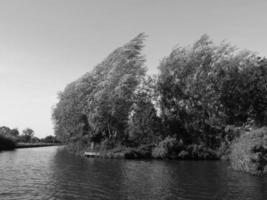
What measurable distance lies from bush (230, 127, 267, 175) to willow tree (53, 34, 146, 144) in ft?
92.6

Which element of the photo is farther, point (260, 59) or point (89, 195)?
point (260, 59)

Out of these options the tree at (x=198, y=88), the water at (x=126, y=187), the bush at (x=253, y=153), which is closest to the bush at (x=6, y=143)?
the tree at (x=198, y=88)

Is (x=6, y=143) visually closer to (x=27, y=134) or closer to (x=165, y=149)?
(x=165, y=149)

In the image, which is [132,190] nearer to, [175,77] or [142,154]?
[142,154]

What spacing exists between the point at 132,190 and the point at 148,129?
3322cm

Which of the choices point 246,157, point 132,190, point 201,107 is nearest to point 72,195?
point 132,190

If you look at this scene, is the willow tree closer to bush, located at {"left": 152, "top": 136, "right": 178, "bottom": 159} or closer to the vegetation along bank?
the vegetation along bank

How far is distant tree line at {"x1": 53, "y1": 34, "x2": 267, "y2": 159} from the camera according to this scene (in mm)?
51656

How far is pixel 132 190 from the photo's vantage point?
2067 centimetres

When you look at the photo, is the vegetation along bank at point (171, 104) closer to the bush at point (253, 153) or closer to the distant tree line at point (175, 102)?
the distant tree line at point (175, 102)

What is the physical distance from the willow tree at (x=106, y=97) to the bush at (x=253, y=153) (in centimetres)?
2823

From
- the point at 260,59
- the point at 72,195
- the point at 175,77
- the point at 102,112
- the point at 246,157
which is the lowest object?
the point at 72,195

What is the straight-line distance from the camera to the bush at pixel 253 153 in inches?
1105

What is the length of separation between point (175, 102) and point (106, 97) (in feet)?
44.9
